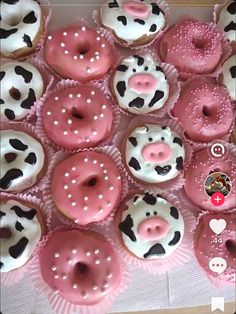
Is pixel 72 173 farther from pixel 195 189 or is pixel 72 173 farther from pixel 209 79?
pixel 209 79

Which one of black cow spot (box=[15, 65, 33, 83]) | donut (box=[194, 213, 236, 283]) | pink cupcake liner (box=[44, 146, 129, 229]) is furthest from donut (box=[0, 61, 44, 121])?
donut (box=[194, 213, 236, 283])

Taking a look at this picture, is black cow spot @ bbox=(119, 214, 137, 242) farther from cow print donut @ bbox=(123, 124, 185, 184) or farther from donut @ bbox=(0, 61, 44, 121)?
donut @ bbox=(0, 61, 44, 121)

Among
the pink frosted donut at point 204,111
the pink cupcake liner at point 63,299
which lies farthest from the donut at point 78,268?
the pink frosted donut at point 204,111

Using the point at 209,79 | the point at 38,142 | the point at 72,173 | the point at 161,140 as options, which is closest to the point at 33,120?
the point at 38,142

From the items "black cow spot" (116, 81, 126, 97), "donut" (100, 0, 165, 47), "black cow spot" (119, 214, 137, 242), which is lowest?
"black cow spot" (119, 214, 137, 242)

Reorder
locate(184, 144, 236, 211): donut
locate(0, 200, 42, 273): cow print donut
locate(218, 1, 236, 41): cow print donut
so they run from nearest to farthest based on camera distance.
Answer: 1. locate(0, 200, 42, 273): cow print donut
2. locate(184, 144, 236, 211): donut
3. locate(218, 1, 236, 41): cow print donut

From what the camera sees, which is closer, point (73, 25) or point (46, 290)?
point (46, 290)

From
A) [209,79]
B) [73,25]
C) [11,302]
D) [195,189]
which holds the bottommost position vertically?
[11,302]
